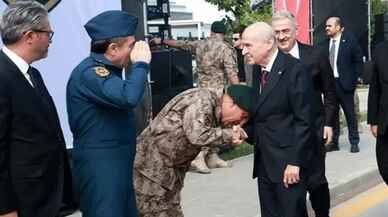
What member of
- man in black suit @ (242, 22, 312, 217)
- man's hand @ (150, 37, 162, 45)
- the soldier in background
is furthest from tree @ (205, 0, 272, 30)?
man in black suit @ (242, 22, 312, 217)

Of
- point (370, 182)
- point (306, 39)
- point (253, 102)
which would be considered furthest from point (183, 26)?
point (253, 102)

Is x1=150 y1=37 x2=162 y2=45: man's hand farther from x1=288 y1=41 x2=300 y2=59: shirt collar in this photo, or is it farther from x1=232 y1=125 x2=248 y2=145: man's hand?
x1=232 y1=125 x2=248 y2=145: man's hand

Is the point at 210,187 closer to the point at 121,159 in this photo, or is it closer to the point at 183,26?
the point at 121,159

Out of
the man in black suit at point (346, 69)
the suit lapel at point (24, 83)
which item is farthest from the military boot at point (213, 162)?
the suit lapel at point (24, 83)

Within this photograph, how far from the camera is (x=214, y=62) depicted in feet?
28.2

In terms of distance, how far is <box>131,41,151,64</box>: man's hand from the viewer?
3410 millimetres

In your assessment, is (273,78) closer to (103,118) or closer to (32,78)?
(103,118)

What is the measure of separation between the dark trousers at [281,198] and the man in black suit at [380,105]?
1.17m

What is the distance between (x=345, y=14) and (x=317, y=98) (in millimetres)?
12897

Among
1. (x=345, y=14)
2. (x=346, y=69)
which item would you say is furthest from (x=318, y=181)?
(x=345, y=14)

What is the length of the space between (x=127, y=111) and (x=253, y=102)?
0.85m

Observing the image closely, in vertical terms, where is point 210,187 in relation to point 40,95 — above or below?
below

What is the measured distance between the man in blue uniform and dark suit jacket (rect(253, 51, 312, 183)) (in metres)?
1.13

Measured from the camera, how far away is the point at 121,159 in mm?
3463
